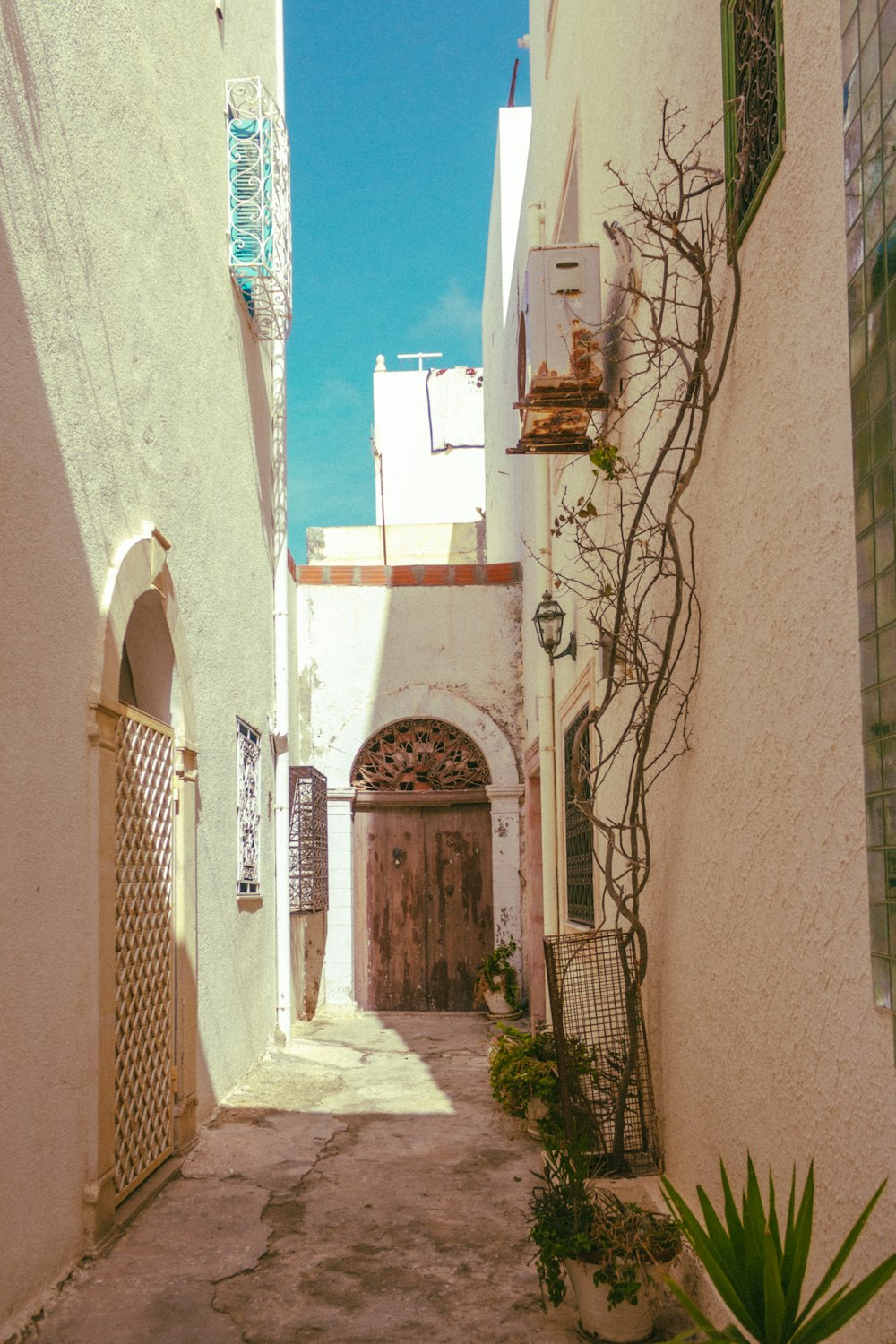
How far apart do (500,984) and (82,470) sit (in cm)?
A: 689

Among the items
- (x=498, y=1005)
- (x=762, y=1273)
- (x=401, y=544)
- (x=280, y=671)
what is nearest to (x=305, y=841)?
(x=280, y=671)

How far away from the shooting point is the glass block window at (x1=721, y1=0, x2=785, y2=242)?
2777mm

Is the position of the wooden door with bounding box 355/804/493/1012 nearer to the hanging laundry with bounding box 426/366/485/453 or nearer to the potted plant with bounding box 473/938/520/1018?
the potted plant with bounding box 473/938/520/1018

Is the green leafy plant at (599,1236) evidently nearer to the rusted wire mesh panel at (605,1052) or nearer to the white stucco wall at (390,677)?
the rusted wire mesh panel at (605,1052)

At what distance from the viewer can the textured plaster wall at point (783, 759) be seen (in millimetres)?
2283

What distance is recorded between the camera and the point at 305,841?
9.50m

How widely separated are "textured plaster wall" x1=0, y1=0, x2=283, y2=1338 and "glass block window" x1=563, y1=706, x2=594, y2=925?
2007 millimetres

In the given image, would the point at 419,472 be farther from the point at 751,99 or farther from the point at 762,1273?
the point at 762,1273

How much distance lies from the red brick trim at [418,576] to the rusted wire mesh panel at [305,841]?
1953mm

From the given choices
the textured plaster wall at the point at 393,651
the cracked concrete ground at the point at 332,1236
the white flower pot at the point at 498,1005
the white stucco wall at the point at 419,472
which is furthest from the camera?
the white stucco wall at the point at 419,472

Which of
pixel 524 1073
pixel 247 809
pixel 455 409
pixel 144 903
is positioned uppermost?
pixel 455 409

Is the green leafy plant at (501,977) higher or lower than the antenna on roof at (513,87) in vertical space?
lower

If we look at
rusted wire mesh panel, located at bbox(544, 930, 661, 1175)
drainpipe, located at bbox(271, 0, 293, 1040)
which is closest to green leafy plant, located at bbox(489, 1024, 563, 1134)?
rusted wire mesh panel, located at bbox(544, 930, 661, 1175)

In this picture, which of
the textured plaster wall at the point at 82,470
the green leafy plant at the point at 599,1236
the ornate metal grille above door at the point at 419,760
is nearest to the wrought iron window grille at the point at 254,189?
the textured plaster wall at the point at 82,470
